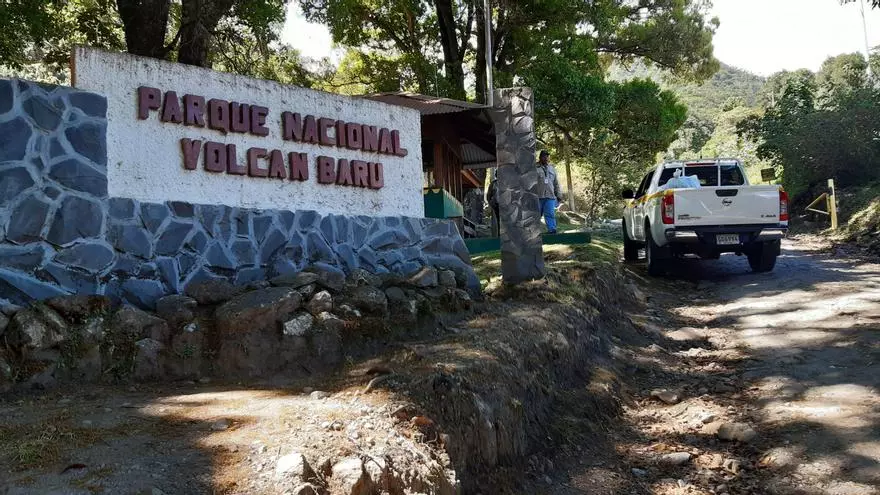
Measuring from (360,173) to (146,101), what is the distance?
2401 millimetres

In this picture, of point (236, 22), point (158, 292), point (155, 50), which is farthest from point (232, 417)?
point (236, 22)

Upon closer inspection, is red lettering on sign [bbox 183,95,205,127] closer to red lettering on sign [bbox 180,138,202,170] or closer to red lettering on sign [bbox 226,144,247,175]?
red lettering on sign [bbox 180,138,202,170]

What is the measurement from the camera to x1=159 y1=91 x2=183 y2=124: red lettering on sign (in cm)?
643

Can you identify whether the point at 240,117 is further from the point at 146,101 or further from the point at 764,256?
the point at 764,256

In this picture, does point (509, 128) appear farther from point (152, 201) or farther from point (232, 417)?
point (232, 417)

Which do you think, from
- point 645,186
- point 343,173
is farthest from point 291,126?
point 645,186

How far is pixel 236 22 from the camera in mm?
14422

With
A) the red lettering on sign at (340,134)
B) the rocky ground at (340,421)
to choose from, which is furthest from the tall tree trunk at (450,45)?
the rocky ground at (340,421)

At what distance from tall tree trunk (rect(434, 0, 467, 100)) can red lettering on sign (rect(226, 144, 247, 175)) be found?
41.6ft

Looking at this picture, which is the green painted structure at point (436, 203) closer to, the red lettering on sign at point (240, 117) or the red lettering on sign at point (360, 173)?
the red lettering on sign at point (360, 173)

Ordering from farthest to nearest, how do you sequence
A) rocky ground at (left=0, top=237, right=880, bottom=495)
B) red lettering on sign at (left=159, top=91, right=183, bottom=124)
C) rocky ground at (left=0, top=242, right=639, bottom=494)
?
red lettering on sign at (left=159, top=91, right=183, bottom=124), rocky ground at (left=0, top=237, right=880, bottom=495), rocky ground at (left=0, top=242, right=639, bottom=494)

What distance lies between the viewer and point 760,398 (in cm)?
637

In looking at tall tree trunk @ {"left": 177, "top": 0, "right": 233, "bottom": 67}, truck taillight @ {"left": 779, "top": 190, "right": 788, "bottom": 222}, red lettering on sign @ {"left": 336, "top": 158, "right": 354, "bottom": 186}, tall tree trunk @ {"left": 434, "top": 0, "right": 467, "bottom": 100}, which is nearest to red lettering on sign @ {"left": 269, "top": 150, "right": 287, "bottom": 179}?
red lettering on sign @ {"left": 336, "top": 158, "right": 354, "bottom": 186}

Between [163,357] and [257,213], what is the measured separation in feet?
6.32
